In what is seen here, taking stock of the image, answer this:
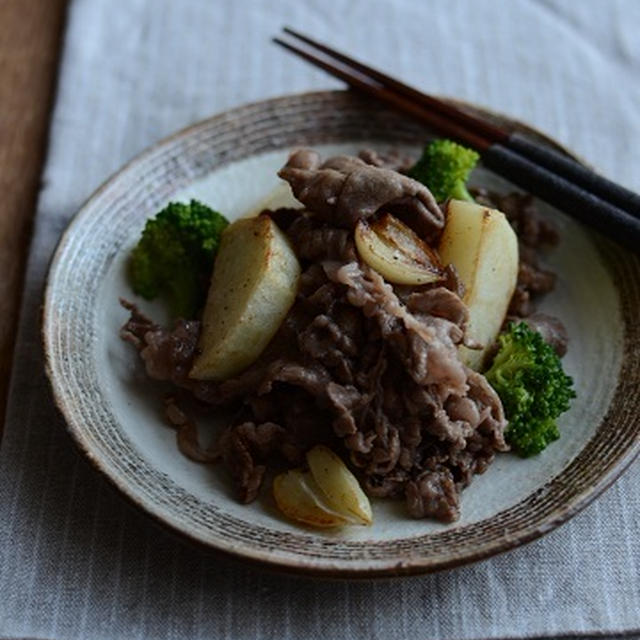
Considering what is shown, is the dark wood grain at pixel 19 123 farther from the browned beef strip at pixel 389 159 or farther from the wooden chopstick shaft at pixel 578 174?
the wooden chopstick shaft at pixel 578 174

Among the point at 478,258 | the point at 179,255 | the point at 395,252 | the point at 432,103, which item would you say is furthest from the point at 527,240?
the point at 179,255

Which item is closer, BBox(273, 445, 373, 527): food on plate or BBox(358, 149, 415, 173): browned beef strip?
BBox(273, 445, 373, 527): food on plate

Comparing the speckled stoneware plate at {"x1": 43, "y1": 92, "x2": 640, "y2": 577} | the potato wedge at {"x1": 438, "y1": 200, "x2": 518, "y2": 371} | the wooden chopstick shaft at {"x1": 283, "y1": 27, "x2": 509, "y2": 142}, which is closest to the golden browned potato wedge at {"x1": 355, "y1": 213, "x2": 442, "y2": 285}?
the potato wedge at {"x1": 438, "y1": 200, "x2": 518, "y2": 371}

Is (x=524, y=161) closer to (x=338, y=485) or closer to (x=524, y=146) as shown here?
(x=524, y=146)

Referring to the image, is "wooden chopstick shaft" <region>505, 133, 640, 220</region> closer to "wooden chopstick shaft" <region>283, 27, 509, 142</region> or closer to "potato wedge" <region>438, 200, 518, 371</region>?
"wooden chopstick shaft" <region>283, 27, 509, 142</region>

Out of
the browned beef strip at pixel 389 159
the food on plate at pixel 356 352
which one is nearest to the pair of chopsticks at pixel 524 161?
the browned beef strip at pixel 389 159

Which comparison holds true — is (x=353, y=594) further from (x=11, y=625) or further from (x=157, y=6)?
(x=157, y=6)

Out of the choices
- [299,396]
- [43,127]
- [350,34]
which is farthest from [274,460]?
[350,34]
